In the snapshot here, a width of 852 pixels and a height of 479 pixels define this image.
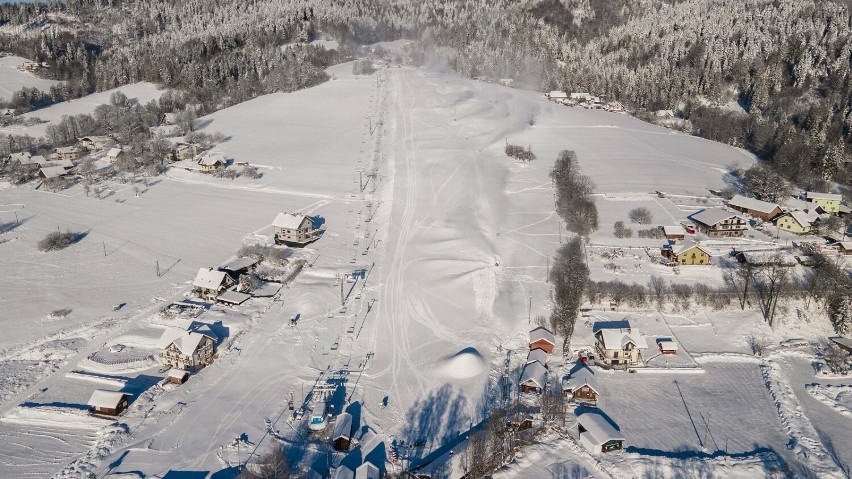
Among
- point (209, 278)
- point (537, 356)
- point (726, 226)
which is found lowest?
point (209, 278)

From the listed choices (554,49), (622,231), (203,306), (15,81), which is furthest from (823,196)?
(15,81)

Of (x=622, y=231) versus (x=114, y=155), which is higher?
(x=622, y=231)

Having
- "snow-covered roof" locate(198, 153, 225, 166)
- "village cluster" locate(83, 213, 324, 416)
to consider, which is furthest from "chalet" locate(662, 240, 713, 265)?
"snow-covered roof" locate(198, 153, 225, 166)

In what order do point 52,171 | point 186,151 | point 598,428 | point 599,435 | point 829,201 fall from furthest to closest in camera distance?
point 186,151 < point 52,171 < point 829,201 < point 598,428 < point 599,435

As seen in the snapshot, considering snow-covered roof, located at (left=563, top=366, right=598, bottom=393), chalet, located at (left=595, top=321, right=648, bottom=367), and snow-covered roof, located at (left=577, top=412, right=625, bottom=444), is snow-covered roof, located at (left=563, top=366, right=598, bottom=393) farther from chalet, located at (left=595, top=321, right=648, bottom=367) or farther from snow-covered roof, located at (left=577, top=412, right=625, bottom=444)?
snow-covered roof, located at (left=577, top=412, right=625, bottom=444)

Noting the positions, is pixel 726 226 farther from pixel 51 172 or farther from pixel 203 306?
pixel 51 172

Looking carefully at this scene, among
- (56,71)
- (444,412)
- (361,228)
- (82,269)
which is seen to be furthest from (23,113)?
(444,412)

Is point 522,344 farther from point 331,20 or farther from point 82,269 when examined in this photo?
point 331,20
